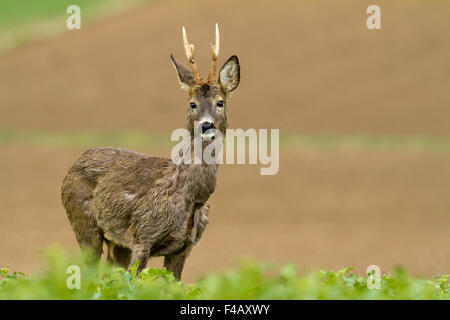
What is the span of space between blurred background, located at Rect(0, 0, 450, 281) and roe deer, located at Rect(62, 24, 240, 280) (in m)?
5.98

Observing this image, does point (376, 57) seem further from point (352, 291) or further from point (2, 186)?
point (352, 291)

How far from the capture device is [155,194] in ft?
26.5

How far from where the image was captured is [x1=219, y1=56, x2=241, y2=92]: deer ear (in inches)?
309

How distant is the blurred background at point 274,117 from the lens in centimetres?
2206

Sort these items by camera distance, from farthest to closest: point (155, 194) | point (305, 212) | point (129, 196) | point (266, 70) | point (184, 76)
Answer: point (266, 70) < point (305, 212) < point (129, 196) < point (155, 194) < point (184, 76)

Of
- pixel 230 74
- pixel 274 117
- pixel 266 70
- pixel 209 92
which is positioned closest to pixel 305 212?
pixel 274 117

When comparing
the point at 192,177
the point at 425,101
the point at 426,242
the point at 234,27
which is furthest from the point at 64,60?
the point at 192,177

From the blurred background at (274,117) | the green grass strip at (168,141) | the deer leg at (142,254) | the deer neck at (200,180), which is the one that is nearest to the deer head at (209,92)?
the deer neck at (200,180)

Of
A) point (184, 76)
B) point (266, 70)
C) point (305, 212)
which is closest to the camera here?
point (184, 76)

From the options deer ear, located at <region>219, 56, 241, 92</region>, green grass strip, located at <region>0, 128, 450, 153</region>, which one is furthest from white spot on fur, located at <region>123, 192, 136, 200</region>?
green grass strip, located at <region>0, 128, 450, 153</region>

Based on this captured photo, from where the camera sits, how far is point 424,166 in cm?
2781

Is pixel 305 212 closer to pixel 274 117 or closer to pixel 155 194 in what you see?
pixel 274 117

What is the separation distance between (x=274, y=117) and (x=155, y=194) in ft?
91.4
